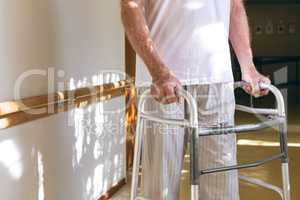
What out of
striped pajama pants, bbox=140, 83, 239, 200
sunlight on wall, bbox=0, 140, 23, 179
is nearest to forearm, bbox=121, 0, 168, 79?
striped pajama pants, bbox=140, 83, 239, 200

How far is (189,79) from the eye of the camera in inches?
63.1

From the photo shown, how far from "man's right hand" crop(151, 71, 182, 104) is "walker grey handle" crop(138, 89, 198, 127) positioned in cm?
2

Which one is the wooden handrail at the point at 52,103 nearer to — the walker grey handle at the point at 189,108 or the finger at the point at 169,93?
the walker grey handle at the point at 189,108

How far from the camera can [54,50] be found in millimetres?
2127

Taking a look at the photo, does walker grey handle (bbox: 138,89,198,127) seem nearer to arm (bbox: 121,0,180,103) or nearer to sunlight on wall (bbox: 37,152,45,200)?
arm (bbox: 121,0,180,103)

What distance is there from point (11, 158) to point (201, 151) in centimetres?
80

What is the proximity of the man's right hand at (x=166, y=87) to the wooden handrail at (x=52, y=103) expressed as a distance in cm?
64

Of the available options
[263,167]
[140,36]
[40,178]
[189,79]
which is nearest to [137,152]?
[189,79]

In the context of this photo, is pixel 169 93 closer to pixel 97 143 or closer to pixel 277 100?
pixel 277 100

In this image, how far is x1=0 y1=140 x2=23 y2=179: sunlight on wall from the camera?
1.79 m

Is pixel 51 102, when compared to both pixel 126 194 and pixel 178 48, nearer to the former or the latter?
pixel 178 48

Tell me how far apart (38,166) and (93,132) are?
2.20ft

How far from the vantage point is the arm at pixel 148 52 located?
57.4 inches

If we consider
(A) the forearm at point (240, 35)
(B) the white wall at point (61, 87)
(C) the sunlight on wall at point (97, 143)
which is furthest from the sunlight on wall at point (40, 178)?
(A) the forearm at point (240, 35)
